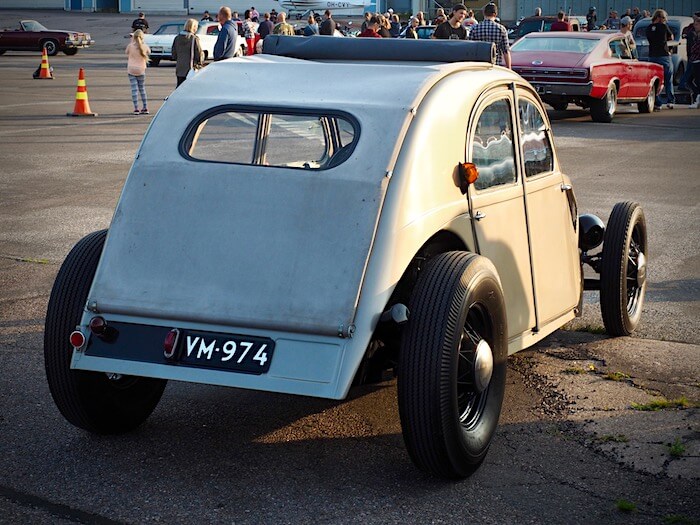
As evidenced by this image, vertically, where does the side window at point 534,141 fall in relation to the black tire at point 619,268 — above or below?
above

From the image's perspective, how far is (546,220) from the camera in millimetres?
5703

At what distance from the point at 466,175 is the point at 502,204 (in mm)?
443

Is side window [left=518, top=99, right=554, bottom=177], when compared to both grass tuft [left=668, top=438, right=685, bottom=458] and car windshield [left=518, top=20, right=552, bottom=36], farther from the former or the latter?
car windshield [left=518, top=20, right=552, bottom=36]

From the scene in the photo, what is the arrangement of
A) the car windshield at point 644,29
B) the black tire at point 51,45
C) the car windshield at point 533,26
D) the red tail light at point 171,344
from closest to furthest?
the red tail light at point 171,344
the car windshield at point 644,29
the car windshield at point 533,26
the black tire at point 51,45

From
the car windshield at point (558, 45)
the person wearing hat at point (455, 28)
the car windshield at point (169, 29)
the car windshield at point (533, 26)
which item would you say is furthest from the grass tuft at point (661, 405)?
the car windshield at point (169, 29)

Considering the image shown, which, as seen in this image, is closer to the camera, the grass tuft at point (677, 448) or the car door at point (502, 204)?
the grass tuft at point (677, 448)

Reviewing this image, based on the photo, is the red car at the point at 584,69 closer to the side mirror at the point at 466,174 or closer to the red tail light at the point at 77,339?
the side mirror at the point at 466,174

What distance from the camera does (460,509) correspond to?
13.6 ft

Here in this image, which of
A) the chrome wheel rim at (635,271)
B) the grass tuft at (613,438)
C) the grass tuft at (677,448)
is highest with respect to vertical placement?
the chrome wheel rim at (635,271)

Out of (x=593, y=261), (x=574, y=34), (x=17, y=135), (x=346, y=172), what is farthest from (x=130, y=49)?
(x=346, y=172)

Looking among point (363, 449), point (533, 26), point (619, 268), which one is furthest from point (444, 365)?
point (533, 26)

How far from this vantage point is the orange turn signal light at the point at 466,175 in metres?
4.82

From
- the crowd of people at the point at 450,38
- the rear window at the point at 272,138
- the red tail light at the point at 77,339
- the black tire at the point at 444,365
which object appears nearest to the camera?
the black tire at the point at 444,365

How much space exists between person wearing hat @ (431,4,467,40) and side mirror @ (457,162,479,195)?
15678 millimetres
